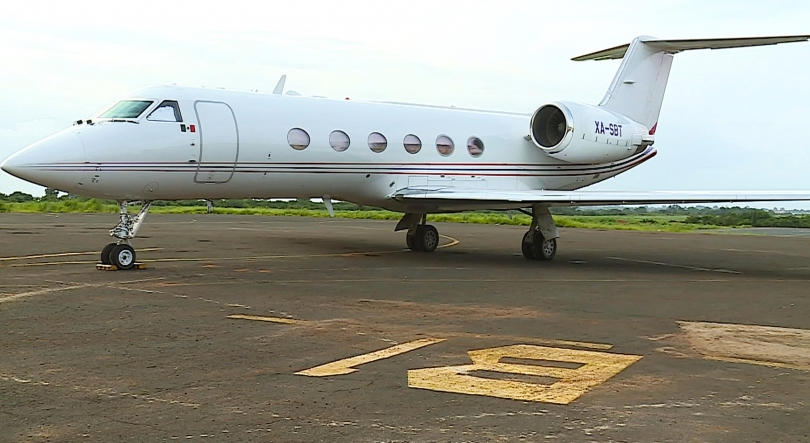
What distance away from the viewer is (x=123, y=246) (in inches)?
519

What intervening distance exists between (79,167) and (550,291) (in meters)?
7.12

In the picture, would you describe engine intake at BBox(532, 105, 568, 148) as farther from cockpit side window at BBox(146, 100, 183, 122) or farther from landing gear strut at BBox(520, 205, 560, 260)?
cockpit side window at BBox(146, 100, 183, 122)

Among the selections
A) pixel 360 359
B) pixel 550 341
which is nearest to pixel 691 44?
pixel 550 341

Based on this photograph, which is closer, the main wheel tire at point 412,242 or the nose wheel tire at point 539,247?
the nose wheel tire at point 539,247

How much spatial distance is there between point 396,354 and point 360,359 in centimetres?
35

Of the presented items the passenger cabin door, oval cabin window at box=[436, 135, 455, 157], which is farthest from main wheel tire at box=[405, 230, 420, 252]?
the passenger cabin door

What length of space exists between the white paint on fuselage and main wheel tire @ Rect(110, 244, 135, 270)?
0.86 meters

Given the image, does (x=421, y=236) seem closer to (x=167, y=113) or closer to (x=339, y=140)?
(x=339, y=140)

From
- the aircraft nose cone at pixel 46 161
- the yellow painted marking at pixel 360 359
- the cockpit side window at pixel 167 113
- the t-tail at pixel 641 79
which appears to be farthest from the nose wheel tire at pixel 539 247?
the yellow painted marking at pixel 360 359

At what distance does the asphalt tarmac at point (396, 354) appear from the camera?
4.75 m

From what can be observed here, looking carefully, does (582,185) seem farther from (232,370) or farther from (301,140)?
(232,370)

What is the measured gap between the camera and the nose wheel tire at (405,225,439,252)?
1855 cm

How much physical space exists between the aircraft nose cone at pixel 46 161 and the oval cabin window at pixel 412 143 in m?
6.59

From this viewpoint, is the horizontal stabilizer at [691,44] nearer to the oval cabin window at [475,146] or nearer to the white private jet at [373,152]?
the white private jet at [373,152]
